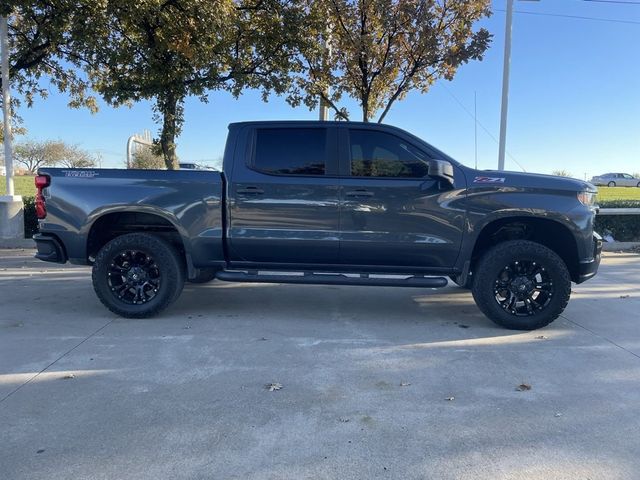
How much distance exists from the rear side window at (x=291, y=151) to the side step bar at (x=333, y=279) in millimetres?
1117

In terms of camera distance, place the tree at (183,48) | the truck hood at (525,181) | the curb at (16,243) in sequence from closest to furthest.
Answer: the truck hood at (525,181) → the tree at (183,48) → the curb at (16,243)

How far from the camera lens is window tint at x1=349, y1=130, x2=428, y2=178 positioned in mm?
5223

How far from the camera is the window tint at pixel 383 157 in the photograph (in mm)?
5223

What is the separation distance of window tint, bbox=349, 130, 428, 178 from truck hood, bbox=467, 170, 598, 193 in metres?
0.54

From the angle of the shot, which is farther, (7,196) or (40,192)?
(7,196)

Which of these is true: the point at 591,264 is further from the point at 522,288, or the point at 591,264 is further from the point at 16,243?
the point at 16,243

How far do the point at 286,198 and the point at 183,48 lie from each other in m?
5.53

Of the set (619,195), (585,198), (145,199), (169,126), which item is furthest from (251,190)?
(619,195)

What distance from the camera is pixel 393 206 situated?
16.9 ft

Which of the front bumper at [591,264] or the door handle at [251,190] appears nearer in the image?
the front bumper at [591,264]

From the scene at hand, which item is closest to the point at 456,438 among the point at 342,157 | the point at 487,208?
the point at 487,208

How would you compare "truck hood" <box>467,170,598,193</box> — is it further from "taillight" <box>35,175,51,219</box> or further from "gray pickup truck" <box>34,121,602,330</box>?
"taillight" <box>35,175,51,219</box>

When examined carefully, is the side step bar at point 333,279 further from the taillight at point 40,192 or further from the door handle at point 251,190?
the taillight at point 40,192

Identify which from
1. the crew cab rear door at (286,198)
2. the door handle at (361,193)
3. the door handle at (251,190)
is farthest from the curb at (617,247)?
the door handle at (251,190)
